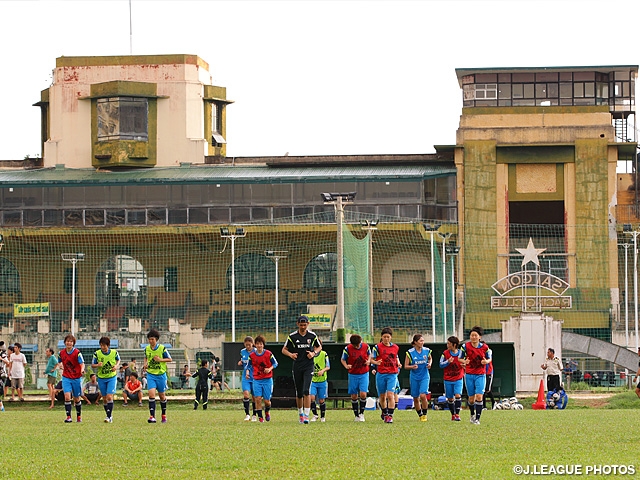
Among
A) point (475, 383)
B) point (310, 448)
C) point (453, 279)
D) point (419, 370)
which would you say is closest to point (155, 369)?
point (419, 370)

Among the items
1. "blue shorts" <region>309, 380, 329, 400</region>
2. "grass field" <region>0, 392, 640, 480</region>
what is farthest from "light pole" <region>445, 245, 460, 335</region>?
"grass field" <region>0, 392, 640, 480</region>

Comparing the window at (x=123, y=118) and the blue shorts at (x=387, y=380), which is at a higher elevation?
the window at (x=123, y=118)

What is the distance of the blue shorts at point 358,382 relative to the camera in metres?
25.7

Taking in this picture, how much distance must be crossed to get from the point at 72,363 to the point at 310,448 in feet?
26.8

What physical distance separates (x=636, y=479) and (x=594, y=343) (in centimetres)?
3534

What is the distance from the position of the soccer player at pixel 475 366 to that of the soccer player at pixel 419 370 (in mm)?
1572

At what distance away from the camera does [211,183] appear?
6606 cm

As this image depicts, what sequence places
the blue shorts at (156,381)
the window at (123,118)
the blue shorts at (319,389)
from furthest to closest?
1. the window at (123,118)
2. the blue shorts at (319,389)
3. the blue shorts at (156,381)

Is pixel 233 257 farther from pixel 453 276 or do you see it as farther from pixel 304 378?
pixel 304 378

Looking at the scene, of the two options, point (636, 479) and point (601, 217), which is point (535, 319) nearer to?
point (601, 217)

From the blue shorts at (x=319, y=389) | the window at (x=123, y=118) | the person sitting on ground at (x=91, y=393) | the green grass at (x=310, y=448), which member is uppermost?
the window at (x=123, y=118)

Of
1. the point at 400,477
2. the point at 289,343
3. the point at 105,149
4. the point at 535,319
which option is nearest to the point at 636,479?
the point at 400,477

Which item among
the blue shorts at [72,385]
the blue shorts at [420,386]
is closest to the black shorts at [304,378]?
the blue shorts at [420,386]

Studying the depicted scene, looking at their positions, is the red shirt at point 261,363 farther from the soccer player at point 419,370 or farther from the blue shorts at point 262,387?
the soccer player at point 419,370
